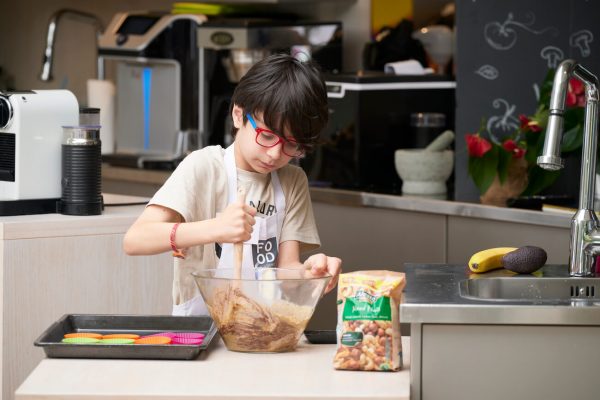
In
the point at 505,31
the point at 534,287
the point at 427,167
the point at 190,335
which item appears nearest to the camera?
the point at 190,335

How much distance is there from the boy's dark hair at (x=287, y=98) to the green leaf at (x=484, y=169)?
138cm

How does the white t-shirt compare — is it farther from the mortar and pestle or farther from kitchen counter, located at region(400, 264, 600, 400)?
the mortar and pestle

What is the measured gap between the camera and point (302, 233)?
7.17ft

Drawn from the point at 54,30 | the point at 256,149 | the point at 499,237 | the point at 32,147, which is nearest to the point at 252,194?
the point at 256,149

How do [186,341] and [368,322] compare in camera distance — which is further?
[186,341]

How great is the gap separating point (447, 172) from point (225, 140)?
95 centimetres

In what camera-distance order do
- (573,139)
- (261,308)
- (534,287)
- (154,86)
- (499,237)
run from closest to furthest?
1. (261,308)
2. (534,287)
3. (573,139)
4. (499,237)
5. (154,86)

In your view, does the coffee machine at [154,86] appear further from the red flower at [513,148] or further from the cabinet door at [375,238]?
the red flower at [513,148]

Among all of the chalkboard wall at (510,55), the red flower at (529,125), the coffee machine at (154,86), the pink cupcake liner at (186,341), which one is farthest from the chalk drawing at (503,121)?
the pink cupcake liner at (186,341)

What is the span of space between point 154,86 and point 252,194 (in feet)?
7.47

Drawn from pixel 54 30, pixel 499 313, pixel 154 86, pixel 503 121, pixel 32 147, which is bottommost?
pixel 499 313

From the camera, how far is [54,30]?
16.6ft

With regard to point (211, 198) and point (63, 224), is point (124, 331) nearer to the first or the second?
point (211, 198)

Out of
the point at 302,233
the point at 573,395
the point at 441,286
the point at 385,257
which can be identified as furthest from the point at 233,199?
the point at 385,257
